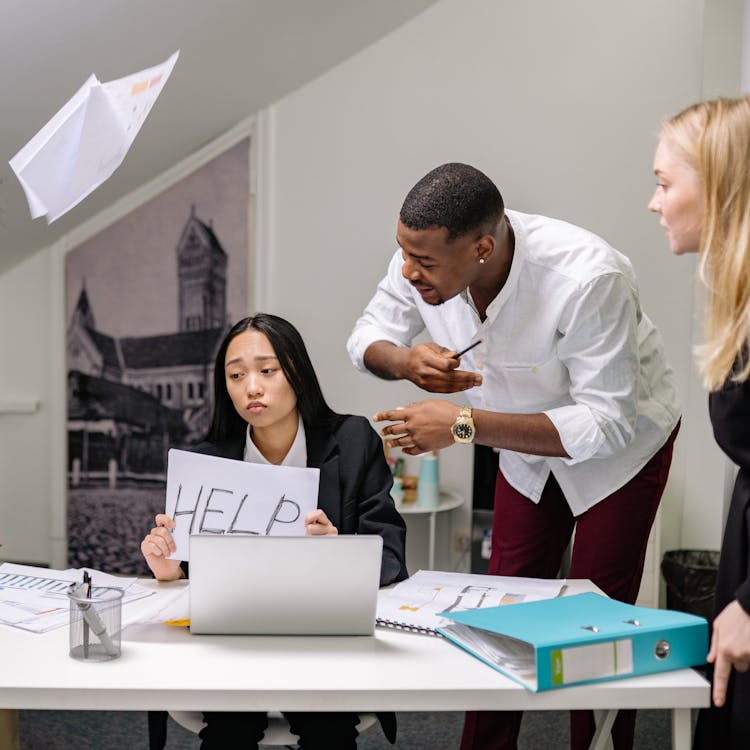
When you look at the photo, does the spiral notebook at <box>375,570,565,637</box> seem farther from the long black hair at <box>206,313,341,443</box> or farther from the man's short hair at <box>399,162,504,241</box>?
the man's short hair at <box>399,162,504,241</box>

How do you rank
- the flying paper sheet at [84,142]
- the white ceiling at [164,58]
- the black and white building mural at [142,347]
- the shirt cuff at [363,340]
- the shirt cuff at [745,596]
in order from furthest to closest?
the black and white building mural at [142,347] → the white ceiling at [164,58] → the shirt cuff at [363,340] → the flying paper sheet at [84,142] → the shirt cuff at [745,596]

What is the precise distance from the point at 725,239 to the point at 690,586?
2.28m

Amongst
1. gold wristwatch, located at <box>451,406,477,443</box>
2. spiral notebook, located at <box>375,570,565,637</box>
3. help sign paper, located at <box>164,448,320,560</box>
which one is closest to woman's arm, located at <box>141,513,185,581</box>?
help sign paper, located at <box>164,448,320,560</box>

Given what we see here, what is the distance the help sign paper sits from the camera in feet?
5.16

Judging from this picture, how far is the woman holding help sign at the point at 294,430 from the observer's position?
6.08ft

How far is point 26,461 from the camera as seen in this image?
13.1 feet

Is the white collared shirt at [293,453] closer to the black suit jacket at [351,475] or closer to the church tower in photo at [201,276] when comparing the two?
the black suit jacket at [351,475]

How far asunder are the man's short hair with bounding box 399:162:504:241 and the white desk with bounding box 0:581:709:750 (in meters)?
0.74

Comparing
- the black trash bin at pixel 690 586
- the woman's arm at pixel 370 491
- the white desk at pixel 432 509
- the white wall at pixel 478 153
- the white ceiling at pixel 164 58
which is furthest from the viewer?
A: the white wall at pixel 478 153

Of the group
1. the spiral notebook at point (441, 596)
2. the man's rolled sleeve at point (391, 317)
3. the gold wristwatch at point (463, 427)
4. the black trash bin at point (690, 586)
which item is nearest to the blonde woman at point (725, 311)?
the spiral notebook at point (441, 596)

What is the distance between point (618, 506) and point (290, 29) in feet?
7.00

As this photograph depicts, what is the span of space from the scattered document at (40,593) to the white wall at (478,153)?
2.14 metres

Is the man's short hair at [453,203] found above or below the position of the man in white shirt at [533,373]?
above

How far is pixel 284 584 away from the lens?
1298 millimetres
